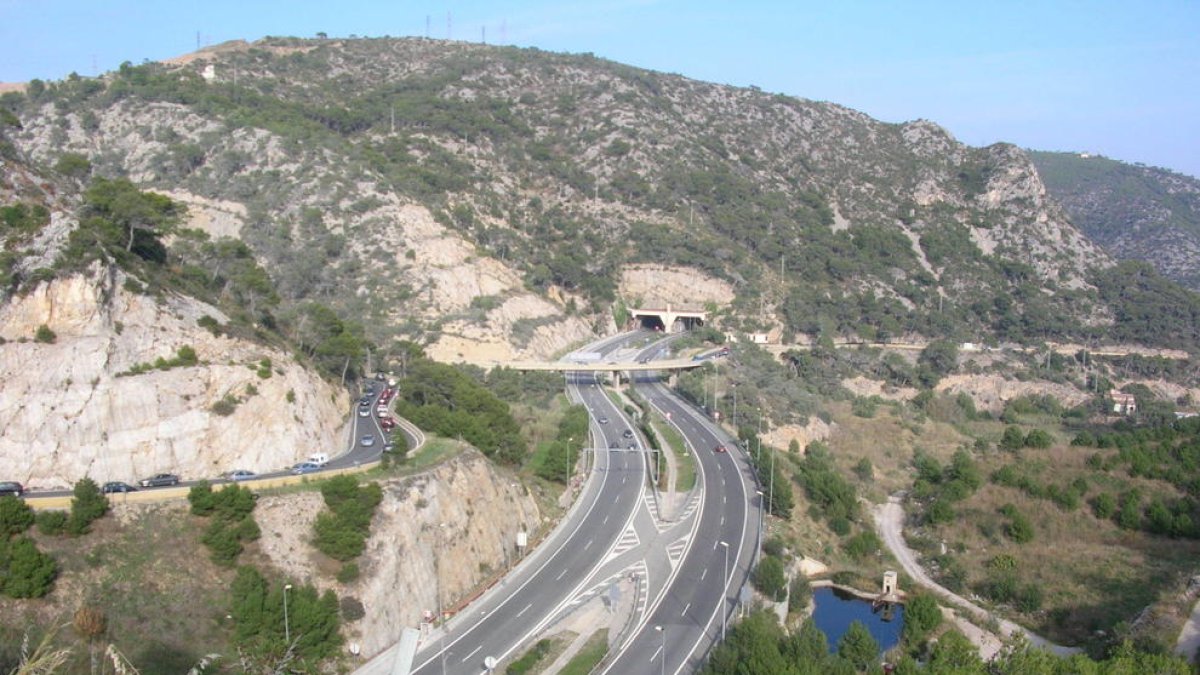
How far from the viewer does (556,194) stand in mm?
127062

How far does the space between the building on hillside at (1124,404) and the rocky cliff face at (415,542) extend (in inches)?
2970

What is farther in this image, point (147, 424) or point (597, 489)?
point (597, 489)

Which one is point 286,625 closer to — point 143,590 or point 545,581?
point 143,590

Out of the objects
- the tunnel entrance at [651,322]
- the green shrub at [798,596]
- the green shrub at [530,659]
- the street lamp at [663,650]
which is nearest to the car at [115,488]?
the green shrub at [530,659]

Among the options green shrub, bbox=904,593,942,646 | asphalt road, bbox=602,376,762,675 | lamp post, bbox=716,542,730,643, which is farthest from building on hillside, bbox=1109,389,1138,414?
green shrub, bbox=904,593,942,646

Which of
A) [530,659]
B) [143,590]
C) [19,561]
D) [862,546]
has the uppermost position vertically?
[19,561]

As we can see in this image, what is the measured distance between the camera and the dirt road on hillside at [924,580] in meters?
43.9

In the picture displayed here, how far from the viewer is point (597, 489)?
2320 inches

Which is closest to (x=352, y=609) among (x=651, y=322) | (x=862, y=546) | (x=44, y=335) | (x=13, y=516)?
(x=13, y=516)

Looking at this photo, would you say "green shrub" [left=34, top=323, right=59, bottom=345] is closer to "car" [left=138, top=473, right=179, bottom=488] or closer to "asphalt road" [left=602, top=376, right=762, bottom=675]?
"car" [left=138, top=473, right=179, bottom=488]

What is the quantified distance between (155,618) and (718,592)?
23536 millimetres

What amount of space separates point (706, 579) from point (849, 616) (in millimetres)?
7621

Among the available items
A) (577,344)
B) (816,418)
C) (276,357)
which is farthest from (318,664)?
(577,344)

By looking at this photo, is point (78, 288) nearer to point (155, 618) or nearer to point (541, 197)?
point (155, 618)
